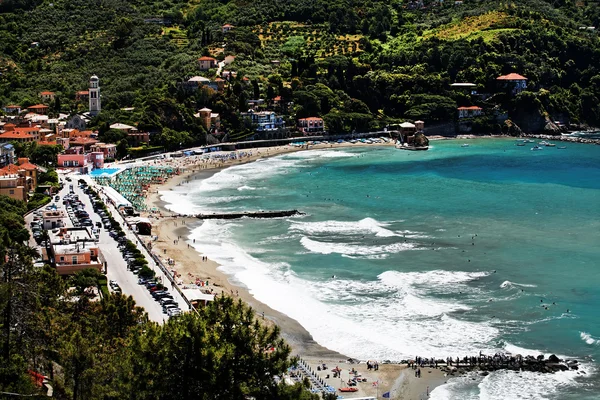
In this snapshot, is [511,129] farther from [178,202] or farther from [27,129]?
[27,129]

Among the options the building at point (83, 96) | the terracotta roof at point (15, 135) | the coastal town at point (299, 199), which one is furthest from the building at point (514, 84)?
the terracotta roof at point (15, 135)

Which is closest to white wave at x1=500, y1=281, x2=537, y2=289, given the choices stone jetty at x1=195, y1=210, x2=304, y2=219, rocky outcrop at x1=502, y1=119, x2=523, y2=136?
stone jetty at x1=195, y1=210, x2=304, y2=219

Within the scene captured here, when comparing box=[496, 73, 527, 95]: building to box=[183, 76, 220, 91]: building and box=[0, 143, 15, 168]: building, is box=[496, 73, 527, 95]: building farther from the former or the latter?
box=[0, 143, 15, 168]: building

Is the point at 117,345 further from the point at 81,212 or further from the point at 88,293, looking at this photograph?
the point at 81,212

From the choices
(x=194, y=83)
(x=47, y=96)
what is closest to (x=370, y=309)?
(x=194, y=83)

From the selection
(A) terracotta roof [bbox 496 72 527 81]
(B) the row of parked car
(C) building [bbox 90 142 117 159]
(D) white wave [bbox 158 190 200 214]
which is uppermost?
(A) terracotta roof [bbox 496 72 527 81]

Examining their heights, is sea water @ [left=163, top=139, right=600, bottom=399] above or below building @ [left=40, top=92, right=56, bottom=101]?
below

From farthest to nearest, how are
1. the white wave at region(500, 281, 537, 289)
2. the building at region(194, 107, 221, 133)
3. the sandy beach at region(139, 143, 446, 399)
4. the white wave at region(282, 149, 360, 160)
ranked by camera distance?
the building at region(194, 107, 221, 133), the white wave at region(282, 149, 360, 160), the white wave at region(500, 281, 537, 289), the sandy beach at region(139, 143, 446, 399)
